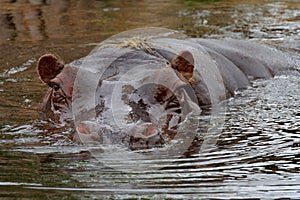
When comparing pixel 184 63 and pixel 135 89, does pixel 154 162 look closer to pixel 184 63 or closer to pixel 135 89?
pixel 135 89

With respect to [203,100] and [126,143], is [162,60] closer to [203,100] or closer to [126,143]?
[203,100]

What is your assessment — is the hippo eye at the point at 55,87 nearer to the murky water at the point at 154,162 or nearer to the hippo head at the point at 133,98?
the hippo head at the point at 133,98

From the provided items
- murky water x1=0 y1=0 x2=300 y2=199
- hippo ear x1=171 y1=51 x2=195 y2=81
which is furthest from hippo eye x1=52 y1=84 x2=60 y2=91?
hippo ear x1=171 y1=51 x2=195 y2=81

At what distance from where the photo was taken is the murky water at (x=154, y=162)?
4.16 metres

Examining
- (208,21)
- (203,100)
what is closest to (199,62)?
(203,100)

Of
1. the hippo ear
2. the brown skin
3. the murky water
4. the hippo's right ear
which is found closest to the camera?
the murky water

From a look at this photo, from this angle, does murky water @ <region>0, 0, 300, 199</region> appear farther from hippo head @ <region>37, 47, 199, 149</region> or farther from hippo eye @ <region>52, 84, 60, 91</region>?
hippo eye @ <region>52, 84, 60, 91</region>

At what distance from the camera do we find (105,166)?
15.0 feet

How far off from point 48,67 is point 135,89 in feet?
3.07

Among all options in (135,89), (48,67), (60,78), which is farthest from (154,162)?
(48,67)

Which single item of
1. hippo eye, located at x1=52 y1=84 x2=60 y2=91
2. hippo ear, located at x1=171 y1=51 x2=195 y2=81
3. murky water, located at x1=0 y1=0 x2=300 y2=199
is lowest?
murky water, located at x1=0 y1=0 x2=300 y2=199

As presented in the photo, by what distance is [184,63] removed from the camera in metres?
6.16

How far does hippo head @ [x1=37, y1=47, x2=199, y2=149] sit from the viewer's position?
4804 mm

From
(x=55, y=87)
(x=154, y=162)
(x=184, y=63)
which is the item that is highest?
(x=184, y=63)
